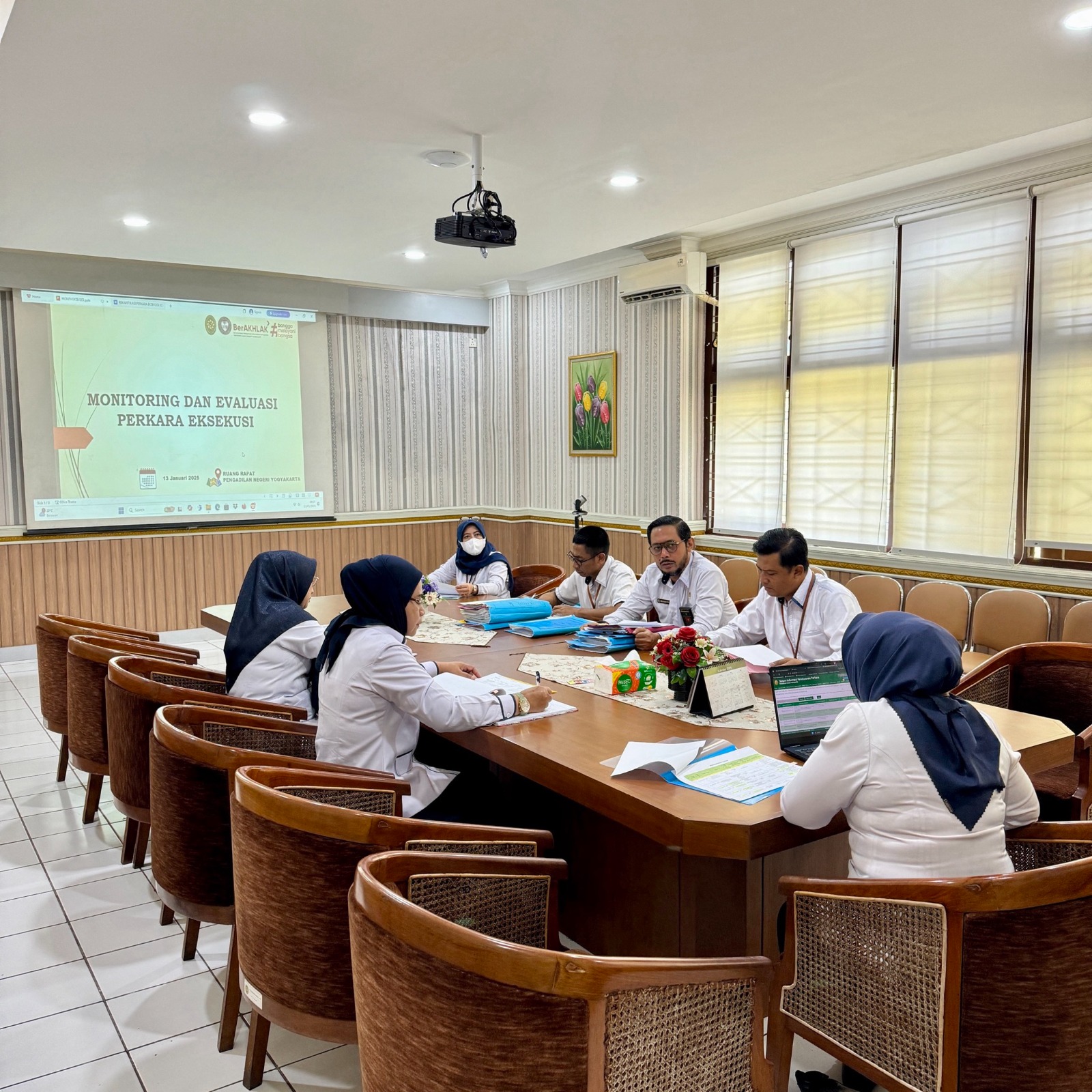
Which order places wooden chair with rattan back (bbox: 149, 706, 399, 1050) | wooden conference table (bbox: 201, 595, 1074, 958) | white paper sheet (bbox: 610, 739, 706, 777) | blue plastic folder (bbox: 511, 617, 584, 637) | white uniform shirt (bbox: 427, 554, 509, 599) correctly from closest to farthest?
wooden conference table (bbox: 201, 595, 1074, 958) < white paper sheet (bbox: 610, 739, 706, 777) < wooden chair with rattan back (bbox: 149, 706, 399, 1050) < blue plastic folder (bbox: 511, 617, 584, 637) < white uniform shirt (bbox: 427, 554, 509, 599)

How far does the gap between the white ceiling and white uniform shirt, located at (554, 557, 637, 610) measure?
2140 millimetres

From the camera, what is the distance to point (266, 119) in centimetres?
392

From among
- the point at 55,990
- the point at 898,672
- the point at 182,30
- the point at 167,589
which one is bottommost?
the point at 55,990

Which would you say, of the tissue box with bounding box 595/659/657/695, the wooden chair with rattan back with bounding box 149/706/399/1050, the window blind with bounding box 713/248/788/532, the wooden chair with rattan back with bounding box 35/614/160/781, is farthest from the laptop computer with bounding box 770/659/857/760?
the window blind with bounding box 713/248/788/532

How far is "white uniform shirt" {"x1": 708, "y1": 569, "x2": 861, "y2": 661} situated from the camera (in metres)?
3.55

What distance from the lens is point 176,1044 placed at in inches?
95.7

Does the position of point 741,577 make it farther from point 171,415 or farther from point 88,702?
point 171,415

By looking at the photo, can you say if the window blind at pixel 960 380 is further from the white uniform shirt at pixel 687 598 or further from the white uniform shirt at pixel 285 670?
the white uniform shirt at pixel 285 670

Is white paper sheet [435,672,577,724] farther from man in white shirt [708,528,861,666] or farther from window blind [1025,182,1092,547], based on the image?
window blind [1025,182,1092,547]

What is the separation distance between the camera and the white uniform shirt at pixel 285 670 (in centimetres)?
332

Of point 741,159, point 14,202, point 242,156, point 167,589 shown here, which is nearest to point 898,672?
point 741,159

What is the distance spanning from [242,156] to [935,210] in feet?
13.1

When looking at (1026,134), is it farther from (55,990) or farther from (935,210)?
(55,990)

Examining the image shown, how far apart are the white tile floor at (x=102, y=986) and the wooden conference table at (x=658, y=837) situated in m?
0.86
